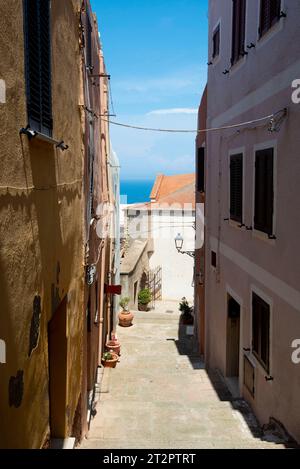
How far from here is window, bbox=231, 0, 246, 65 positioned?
31.9 ft

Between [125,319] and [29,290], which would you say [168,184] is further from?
[29,290]

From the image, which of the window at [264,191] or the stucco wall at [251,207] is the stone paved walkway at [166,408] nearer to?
the stucco wall at [251,207]

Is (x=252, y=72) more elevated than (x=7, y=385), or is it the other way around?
(x=252, y=72)

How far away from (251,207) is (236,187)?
1.29m

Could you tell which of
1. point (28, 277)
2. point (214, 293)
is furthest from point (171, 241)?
point (28, 277)

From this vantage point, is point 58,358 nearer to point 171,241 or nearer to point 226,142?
point 226,142

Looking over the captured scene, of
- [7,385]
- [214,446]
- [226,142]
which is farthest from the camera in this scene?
[226,142]

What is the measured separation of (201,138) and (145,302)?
12290 mm

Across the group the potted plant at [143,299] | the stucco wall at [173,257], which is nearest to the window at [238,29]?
the potted plant at [143,299]

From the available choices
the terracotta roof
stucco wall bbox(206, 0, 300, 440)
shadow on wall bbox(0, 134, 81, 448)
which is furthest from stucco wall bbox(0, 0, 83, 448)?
the terracotta roof

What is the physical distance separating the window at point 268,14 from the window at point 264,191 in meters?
2.10

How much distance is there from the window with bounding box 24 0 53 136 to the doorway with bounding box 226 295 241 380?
7848 mm

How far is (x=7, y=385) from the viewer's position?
A: 10.8 feet

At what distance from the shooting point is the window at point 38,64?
3869 mm
